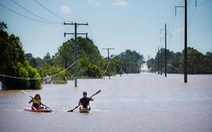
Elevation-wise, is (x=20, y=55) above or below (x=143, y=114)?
above

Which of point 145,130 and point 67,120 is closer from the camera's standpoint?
point 145,130

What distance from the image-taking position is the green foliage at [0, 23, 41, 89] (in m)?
40.6

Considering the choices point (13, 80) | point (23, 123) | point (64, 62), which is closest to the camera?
point (23, 123)

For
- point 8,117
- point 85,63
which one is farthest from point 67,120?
point 85,63

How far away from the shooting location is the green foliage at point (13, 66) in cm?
4056

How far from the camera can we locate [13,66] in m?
41.3

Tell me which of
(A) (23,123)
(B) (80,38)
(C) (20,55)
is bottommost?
(A) (23,123)

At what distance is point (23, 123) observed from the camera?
16203mm

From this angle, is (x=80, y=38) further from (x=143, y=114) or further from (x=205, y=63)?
(x=143, y=114)

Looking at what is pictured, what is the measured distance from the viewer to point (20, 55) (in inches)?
1714

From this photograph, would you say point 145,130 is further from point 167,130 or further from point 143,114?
point 143,114

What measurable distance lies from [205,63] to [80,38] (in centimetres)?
6419

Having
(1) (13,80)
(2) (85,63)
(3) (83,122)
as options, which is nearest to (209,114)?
(3) (83,122)

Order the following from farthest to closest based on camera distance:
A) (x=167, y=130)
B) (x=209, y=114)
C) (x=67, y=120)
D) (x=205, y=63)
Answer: (x=205, y=63) → (x=209, y=114) → (x=67, y=120) → (x=167, y=130)
